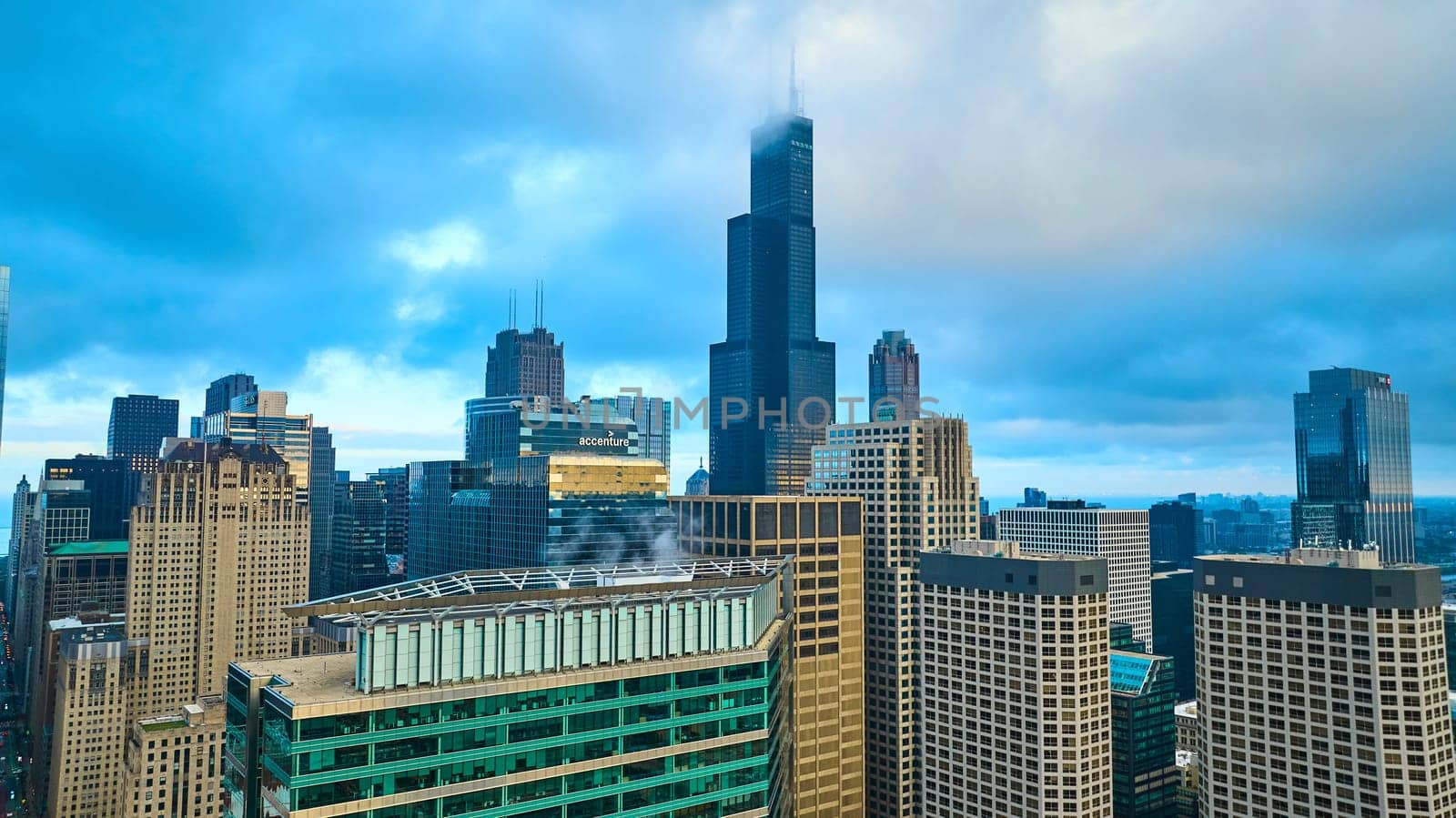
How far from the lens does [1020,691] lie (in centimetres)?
15562

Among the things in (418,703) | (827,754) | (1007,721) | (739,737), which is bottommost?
(827,754)

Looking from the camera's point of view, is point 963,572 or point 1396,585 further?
point 963,572

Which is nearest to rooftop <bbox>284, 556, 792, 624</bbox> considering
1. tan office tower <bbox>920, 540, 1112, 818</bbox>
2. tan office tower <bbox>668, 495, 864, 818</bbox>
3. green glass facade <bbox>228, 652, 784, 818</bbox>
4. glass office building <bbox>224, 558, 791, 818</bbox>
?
glass office building <bbox>224, 558, 791, 818</bbox>

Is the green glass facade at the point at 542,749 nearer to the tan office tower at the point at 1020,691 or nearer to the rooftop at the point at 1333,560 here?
the tan office tower at the point at 1020,691

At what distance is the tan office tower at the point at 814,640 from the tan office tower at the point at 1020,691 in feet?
92.2

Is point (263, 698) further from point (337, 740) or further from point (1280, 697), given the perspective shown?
point (1280, 697)

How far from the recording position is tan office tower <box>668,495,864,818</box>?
188 m

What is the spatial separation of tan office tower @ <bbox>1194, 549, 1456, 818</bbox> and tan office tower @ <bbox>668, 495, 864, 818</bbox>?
66.7 meters

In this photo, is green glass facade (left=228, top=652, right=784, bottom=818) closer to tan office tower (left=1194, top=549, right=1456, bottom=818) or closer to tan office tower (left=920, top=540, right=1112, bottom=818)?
tan office tower (left=920, top=540, right=1112, bottom=818)

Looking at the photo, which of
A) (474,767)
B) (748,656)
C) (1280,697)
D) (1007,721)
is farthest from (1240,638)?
(474,767)

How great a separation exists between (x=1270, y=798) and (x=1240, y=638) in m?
23.0

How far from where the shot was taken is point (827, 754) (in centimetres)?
19350

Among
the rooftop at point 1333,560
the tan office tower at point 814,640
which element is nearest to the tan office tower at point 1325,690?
the rooftop at point 1333,560

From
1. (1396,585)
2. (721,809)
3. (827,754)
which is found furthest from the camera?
(827,754)
